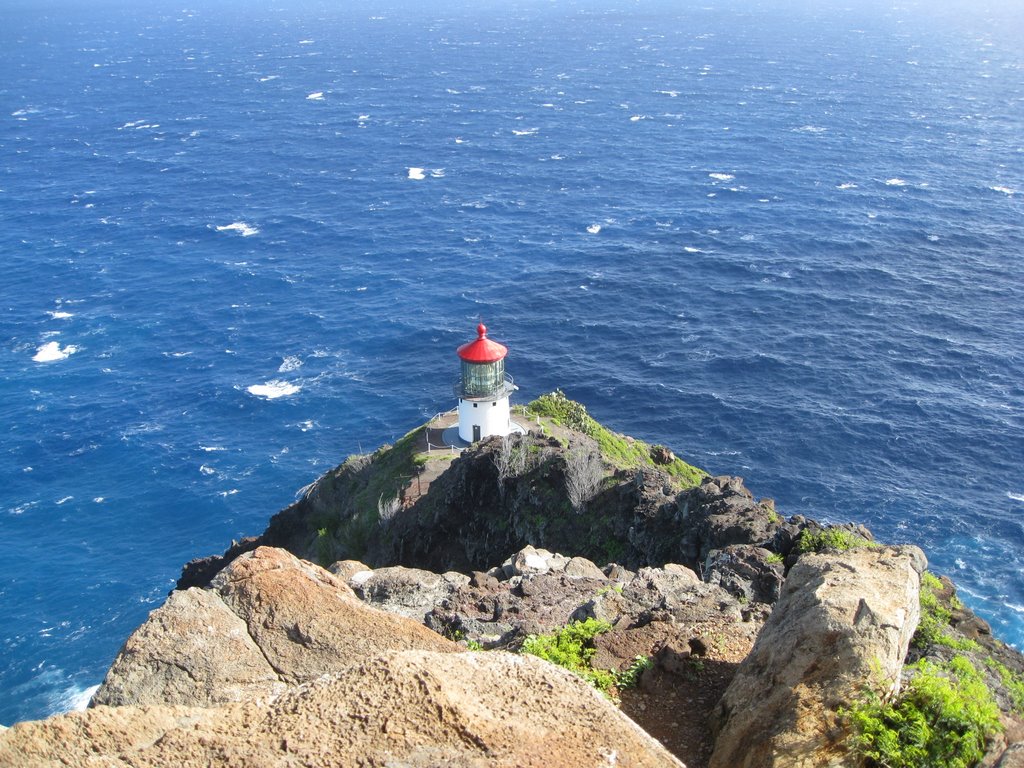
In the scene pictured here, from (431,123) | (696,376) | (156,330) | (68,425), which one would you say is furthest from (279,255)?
(431,123)

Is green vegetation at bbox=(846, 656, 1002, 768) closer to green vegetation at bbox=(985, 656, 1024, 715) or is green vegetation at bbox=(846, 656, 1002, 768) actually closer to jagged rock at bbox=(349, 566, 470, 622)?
green vegetation at bbox=(985, 656, 1024, 715)

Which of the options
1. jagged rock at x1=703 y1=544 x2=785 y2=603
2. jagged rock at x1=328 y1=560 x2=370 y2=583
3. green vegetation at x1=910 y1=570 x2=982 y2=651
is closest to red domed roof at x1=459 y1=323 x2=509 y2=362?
jagged rock at x1=328 y1=560 x2=370 y2=583

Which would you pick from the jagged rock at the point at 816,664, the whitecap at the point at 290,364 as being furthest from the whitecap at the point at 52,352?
the jagged rock at the point at 816,664

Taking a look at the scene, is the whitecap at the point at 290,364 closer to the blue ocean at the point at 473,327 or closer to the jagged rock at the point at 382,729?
the blue ocean at the point at 473,327

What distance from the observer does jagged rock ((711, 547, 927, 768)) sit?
59.7 ft

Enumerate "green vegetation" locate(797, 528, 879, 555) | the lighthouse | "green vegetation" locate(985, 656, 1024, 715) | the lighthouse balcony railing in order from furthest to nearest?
the lighthouse balcony railing < the lighthouse < "green vegetation" locate(797, 528, 879, 555) < "green vegetation" locate(985, 656, 1024, 715)

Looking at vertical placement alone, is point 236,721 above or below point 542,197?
above

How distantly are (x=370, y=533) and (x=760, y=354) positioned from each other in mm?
50991

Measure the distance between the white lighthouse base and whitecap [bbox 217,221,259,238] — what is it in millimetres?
74655

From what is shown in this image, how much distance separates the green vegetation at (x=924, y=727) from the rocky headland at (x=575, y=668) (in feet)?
0.13

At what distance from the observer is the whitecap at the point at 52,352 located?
94938 millimetres

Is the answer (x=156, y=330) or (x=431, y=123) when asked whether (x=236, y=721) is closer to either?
(x=156, y=330)

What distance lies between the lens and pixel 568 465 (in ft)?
159

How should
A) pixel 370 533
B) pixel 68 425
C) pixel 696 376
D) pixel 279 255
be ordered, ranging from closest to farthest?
pixel 370 533, pixel 68 425, pixel 696 376, pixel 279 255
